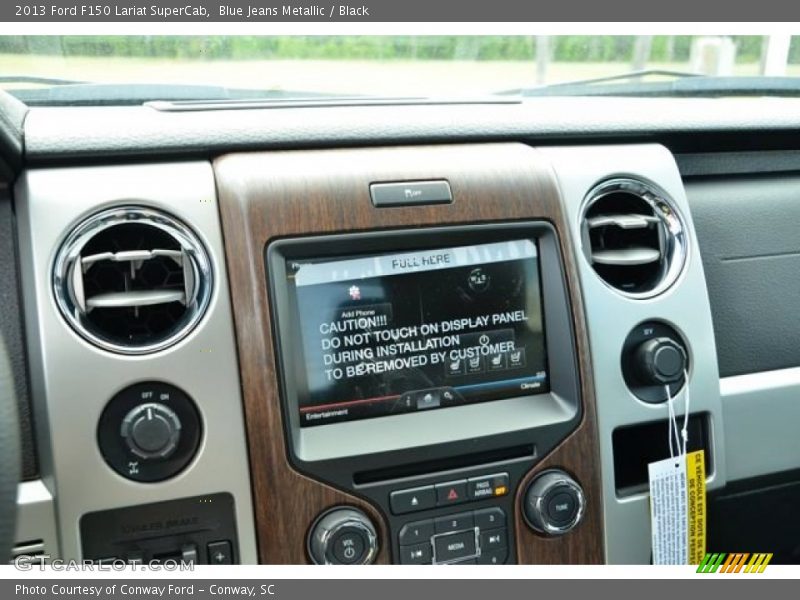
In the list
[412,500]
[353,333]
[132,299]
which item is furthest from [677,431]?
[132,299]

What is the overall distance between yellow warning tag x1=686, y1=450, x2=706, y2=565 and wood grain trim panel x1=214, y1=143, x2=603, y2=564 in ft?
0.52

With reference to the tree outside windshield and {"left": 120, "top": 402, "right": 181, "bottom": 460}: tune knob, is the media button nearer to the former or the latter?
{"left": 120, "top": 402, "right": 181, "bottom": 460}: tune knob

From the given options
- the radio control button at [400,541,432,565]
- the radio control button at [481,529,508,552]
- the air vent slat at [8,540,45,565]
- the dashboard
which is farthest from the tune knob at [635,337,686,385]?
the air vent slat at [8,540,45,565]

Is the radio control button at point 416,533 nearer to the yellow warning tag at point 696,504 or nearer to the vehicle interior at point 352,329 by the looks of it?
the vehicle interior at point 352,329

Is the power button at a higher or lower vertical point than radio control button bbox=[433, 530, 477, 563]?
higher

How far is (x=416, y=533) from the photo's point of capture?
130 centimetres

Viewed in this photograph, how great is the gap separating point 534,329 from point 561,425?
0.15 metres

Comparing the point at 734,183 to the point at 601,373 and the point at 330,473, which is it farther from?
the point at 330,473

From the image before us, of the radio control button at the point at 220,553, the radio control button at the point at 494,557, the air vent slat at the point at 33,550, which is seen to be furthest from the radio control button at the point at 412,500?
the air vent slat at the point at 33,550

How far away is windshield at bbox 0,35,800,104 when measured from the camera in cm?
150

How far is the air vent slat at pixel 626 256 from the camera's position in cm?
144

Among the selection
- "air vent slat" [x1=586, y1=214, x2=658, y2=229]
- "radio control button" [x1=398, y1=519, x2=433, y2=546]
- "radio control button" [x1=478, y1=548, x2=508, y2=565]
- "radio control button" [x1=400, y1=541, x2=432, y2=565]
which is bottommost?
"radio control button" [x1=478, y1=548, x2=508, y2=565]

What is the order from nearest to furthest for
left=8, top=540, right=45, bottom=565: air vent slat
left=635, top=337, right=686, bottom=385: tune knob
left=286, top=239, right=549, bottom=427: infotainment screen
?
left=8, top=540, right=45, bottom=565: air vent slat, left=286, top=239, right=549, bottom=427: infotainment screen, left=635, top=337, right=686, bottom=385: tune knob
